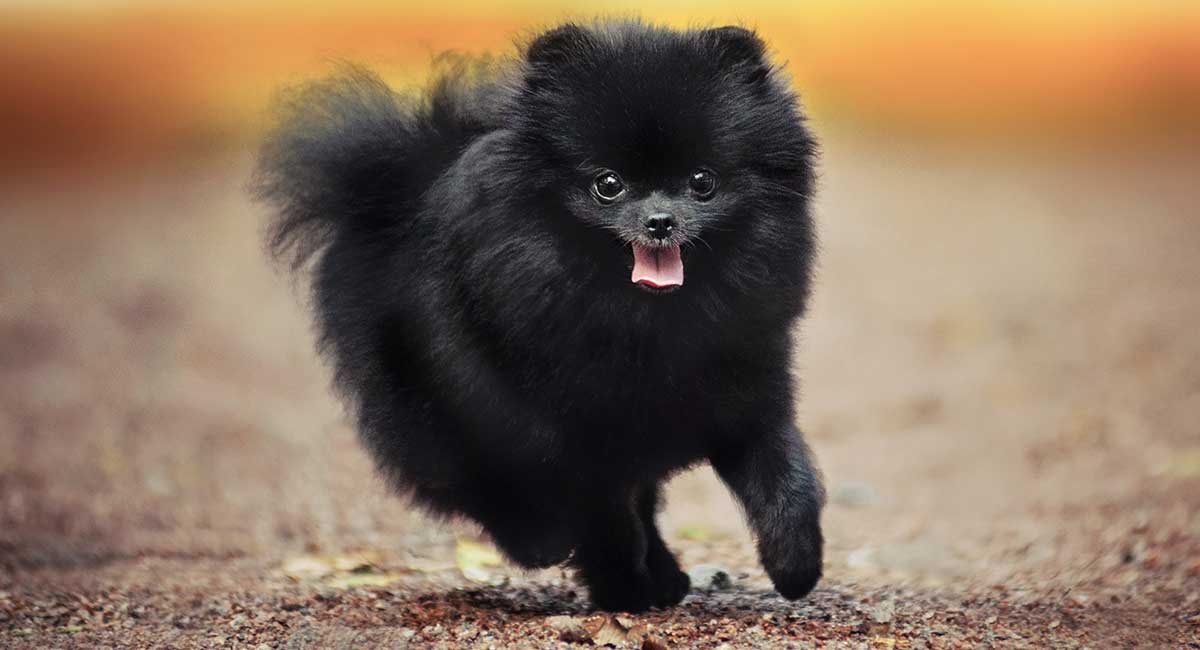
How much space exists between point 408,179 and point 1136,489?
14.3ft

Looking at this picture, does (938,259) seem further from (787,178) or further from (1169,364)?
(787,178)

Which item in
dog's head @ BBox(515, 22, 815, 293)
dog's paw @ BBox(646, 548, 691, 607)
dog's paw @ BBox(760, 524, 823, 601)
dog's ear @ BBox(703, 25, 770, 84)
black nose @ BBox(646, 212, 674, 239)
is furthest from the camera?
dog's paw @ BBox(646, 548, 691, 607)

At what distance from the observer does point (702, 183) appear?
3.77 meters

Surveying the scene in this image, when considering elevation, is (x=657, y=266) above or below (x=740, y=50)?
below

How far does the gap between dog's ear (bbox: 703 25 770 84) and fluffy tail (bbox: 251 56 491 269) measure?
0.79 meters

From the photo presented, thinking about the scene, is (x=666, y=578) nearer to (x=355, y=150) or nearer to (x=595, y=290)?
(x=595, y=290)

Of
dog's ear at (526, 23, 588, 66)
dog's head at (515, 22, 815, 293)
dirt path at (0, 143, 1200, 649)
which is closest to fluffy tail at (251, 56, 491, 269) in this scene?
dog's ear at (526, 23, 588, 66)

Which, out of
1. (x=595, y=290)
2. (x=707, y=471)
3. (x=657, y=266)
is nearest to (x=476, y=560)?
(x=595, y=290)

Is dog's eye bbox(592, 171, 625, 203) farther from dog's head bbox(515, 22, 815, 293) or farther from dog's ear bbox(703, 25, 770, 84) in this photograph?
dog's ear bbox(703, 25, 770, 84)

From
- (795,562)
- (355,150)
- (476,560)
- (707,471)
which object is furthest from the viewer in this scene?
(707,471)

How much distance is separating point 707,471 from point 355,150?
5038mm

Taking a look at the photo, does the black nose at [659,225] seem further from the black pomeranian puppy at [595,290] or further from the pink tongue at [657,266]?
the pink tongue at [657,266]

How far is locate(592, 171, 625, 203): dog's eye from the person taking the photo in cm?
374

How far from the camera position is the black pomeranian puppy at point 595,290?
3.76 metres
